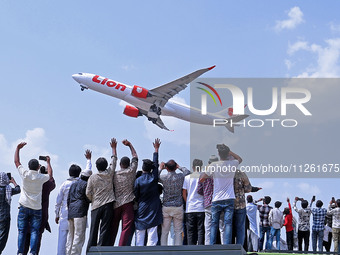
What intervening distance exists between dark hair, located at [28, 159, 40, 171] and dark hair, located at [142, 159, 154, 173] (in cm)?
192

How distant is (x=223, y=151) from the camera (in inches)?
321

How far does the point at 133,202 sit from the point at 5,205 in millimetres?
2442

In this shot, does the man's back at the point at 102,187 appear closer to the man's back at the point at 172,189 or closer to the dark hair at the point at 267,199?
the man's back at the point at 172,189

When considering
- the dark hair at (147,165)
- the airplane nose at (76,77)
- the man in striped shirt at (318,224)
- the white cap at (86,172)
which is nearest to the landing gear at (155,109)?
the airplane nose at (76,77)

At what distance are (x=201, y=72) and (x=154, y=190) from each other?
22160 mm

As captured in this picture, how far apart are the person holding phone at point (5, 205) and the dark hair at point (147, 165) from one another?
2.60m

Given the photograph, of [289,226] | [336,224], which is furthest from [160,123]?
[336,224]

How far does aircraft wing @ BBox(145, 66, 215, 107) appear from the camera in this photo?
1219 inches

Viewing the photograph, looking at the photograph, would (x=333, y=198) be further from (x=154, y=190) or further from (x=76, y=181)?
(x=76, y=181)

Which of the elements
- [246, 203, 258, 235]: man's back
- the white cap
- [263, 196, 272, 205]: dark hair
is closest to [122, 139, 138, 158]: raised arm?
the white cap

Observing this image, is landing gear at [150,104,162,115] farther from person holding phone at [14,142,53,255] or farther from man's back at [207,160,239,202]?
man's back at [207,160,239,202]

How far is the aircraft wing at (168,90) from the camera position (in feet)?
102

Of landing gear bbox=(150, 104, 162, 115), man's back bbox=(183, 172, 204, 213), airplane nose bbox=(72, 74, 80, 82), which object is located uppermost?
airplane nose bbox=(72, 74, 80, 82)

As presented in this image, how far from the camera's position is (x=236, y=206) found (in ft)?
26.9
